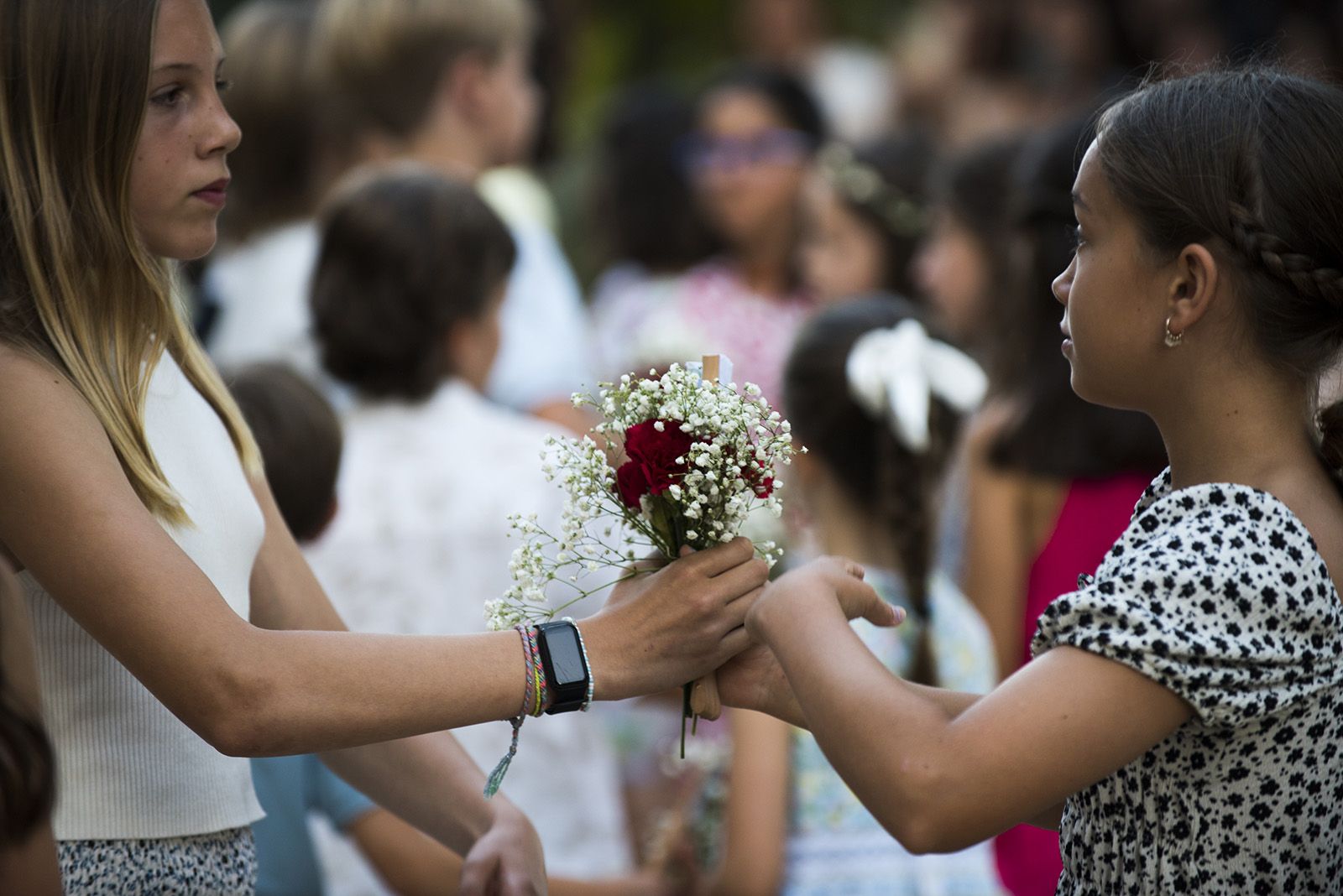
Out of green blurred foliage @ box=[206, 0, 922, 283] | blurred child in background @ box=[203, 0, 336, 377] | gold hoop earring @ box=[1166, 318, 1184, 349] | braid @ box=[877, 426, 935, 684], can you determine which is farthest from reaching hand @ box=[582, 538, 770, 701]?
green blurred foliage @ box=[206, 0, 922, 283]

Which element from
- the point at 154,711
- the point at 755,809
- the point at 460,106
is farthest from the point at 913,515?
the point at 460,106

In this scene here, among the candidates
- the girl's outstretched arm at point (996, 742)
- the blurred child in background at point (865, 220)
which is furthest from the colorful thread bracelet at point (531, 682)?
the blurred child in background at point (865, 220)

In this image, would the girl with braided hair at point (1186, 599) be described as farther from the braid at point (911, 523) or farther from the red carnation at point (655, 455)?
the braid at point (911, 523)

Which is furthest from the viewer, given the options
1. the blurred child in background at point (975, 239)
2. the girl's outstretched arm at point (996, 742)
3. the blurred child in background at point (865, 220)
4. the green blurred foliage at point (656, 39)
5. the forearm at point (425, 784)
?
the green blurred foliage at point (656, 39)

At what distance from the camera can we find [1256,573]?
1853mm

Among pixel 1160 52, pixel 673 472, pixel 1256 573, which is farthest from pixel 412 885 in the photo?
pixel 1160 52

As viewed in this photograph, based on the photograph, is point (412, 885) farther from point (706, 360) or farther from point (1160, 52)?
point (1160, 52)

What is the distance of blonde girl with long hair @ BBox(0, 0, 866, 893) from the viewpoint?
6.27ft

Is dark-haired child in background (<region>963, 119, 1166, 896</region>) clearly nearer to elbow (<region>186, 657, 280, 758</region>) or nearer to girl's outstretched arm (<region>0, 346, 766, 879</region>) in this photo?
girl's outstretched arm (<region>0, 346, 766, 879</region>)

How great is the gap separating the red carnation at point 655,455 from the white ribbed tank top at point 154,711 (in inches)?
24.8

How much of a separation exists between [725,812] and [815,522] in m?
0.73

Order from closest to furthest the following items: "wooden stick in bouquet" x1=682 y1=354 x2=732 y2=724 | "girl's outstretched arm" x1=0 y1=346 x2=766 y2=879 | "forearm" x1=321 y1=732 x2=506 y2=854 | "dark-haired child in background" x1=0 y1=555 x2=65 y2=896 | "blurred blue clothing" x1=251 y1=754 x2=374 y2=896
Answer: "dark-haired child in background" x1=0 y1=555 x2=65 y2=896 < "girl's outstretched arm" x1=0 y1=346 x2=766 y2=879 < "wooden stick in bouquet" x1=682 y1=354 x2=732 y2=724 < "forearm" x1=321 y1=732 x2=506 y2=854 < "blurred blue clothing" x1=251 y1=754 x2=374 y2=896

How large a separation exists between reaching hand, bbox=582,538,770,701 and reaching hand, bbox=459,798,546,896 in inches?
16.6

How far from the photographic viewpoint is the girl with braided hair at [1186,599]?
180 cm
